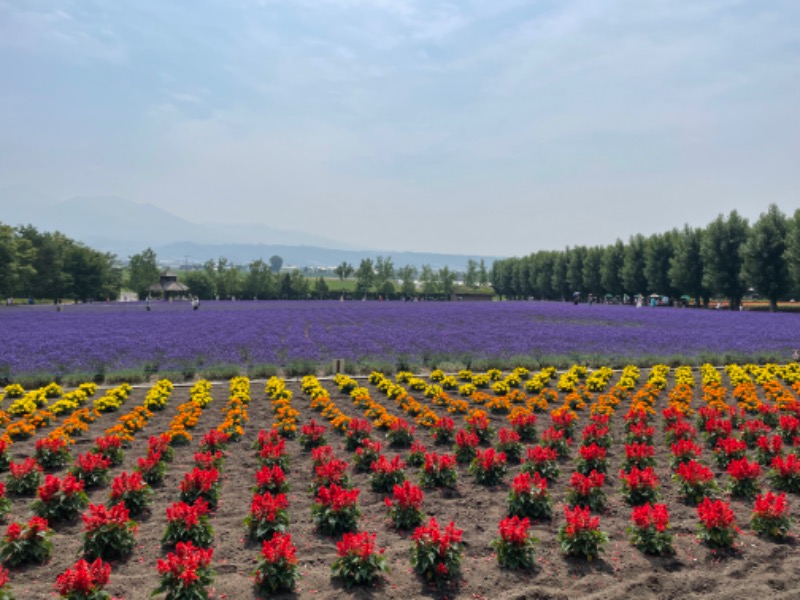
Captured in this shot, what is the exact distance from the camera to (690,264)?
70500 mm

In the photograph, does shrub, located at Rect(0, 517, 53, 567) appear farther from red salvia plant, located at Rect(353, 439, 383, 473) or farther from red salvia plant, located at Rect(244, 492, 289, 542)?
red salvia plant, located at Rect(353, 439, 383, 473)

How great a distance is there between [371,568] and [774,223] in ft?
221

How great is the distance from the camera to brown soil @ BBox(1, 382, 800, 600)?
541 centimetres

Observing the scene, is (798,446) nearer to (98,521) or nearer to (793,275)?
(98,521)

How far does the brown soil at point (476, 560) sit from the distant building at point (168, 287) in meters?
106

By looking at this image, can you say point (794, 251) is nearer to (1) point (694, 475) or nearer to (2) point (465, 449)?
(1) point (694, 475)

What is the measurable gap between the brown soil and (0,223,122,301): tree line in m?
71.2

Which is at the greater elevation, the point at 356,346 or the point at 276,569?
the point at 356,346

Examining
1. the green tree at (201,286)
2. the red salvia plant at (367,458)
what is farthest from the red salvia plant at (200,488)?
the green tree at (201,286)

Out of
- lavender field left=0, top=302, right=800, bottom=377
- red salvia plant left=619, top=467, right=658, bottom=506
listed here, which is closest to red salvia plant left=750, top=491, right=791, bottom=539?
red salvia plant left=619, top=467, right=658, bottom=506

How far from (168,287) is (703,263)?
300 ft

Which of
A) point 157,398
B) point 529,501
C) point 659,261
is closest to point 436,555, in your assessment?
point 529,501

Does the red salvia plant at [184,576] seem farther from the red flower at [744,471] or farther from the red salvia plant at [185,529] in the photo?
the red flower at [744,471]

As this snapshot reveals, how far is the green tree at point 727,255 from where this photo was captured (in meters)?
64.4
